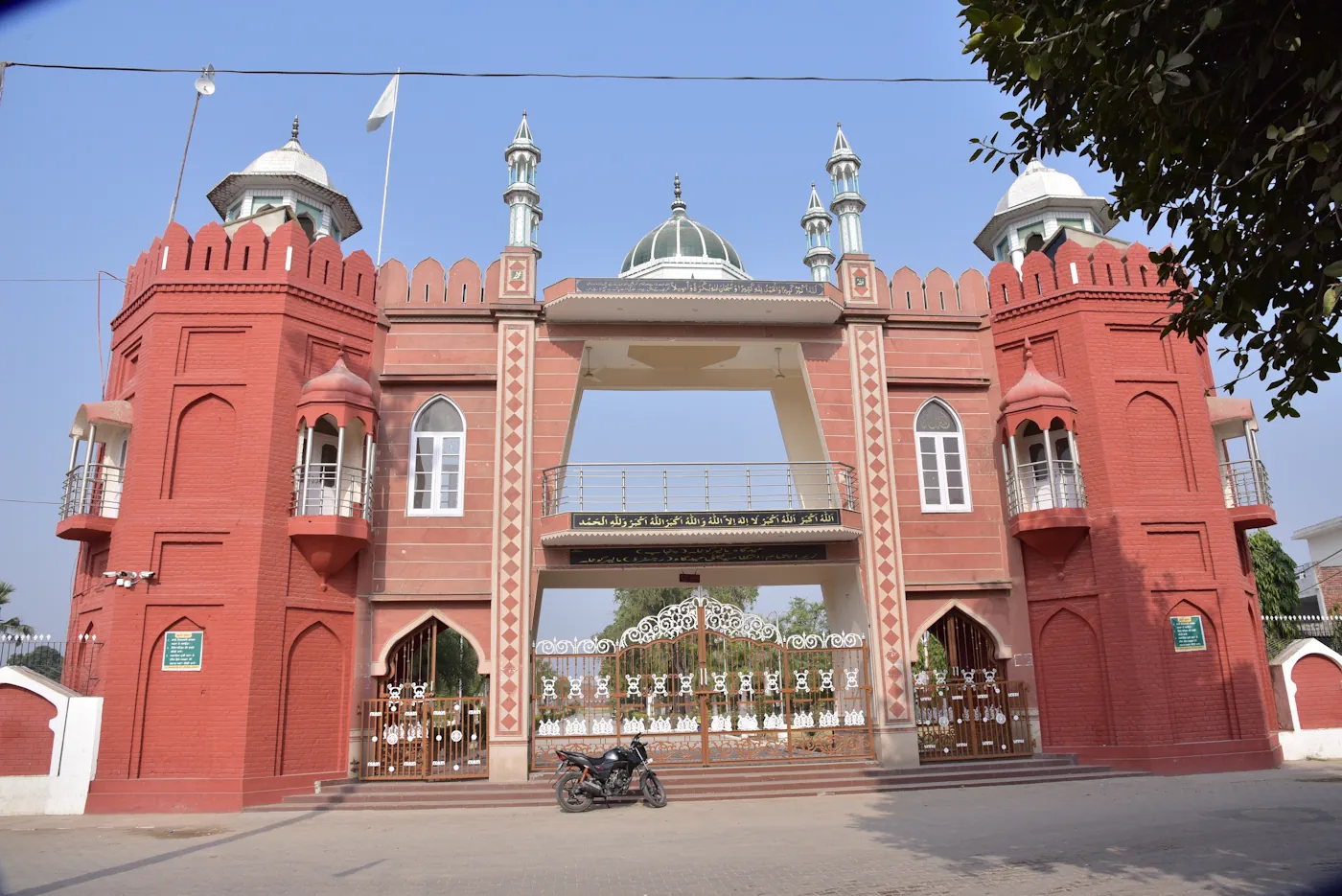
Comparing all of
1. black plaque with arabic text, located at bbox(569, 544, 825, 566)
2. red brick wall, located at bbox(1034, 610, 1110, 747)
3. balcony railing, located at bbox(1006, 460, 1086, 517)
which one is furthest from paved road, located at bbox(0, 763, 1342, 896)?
balcony railing, located at bbox(1006, 460, 1086, 517)

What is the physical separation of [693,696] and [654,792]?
244cm

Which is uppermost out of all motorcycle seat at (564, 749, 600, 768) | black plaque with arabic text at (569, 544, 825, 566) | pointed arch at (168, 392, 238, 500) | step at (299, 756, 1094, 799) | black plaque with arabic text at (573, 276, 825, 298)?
black plaque with arabic text at (573, 276, 825, 298)

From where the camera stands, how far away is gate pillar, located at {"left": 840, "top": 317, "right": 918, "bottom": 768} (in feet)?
44.4

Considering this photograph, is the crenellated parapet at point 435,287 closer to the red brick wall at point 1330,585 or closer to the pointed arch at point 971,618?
the pointed arch at point 971,618

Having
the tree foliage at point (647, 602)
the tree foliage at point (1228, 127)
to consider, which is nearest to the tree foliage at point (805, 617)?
the tree foliage at point (647, 602)

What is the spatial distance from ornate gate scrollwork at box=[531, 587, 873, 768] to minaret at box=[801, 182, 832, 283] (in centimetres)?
744

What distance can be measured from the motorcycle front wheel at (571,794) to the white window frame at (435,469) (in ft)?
15.0

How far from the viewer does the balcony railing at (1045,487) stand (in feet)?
46.0

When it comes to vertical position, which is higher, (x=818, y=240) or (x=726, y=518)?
(x=818, y=240)

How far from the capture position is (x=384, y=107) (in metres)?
15.9

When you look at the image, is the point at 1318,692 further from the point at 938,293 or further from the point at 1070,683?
the point at 938,293

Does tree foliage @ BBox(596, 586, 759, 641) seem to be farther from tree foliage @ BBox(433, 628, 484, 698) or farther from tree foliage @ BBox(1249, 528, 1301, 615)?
tree foliage @ BBox(1249, 528, 1301, 615)

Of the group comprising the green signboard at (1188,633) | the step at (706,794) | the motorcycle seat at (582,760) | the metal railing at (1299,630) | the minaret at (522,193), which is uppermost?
the minaret at (522,193)

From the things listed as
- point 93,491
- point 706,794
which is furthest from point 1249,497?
point 93,491
